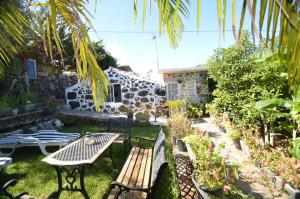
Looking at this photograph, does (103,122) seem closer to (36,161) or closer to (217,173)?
(36,161)

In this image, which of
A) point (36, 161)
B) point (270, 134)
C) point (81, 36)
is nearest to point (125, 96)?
point (36, 161)

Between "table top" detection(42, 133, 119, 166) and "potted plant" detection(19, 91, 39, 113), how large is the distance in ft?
18.2

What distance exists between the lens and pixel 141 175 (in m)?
3.71

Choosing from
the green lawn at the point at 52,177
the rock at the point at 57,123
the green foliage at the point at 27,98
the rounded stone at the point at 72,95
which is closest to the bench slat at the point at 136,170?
the green lawn at the point at 52,177

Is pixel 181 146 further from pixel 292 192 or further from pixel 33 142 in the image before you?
pixel 33 142

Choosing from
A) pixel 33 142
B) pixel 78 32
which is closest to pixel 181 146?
pixel 33 142

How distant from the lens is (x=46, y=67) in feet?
41.5

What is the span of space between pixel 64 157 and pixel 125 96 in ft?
34.8

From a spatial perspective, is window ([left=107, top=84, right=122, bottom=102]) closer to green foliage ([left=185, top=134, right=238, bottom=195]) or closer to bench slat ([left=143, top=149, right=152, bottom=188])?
bench slat ([left=143, top=149, right=152, bottom=188])

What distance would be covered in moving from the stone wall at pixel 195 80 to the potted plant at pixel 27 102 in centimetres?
720

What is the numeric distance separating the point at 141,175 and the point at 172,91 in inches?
417

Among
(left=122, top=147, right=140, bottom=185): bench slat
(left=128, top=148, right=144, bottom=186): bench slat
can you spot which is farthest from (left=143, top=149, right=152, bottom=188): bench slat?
(left=122, top=147, right=140, bottom=185): bench slat

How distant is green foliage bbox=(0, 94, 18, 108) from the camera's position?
26.6 feet

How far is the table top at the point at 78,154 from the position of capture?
3.45 m
